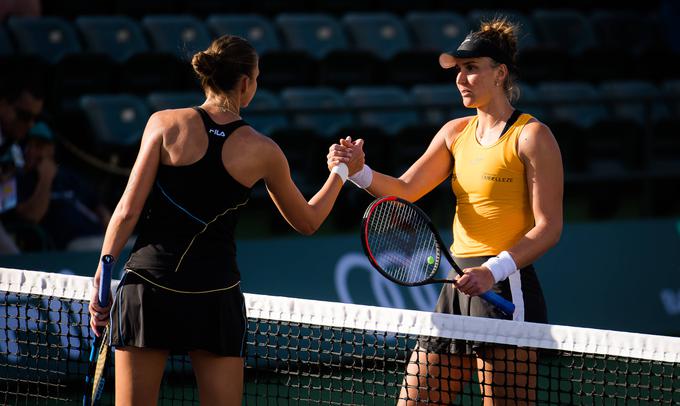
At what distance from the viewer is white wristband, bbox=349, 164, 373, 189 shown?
4188mm

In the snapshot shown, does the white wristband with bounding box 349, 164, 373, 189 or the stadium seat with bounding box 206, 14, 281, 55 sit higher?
the stadium seat with bounding box 206, 14, 281, 55

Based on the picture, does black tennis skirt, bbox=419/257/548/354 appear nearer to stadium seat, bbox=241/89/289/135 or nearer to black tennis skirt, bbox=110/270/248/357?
black tennis skirt, bbox=110/270/248/357

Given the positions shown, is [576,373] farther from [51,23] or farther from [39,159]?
[51,23]

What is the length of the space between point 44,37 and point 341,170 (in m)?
5.92

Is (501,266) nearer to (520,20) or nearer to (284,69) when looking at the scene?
(284,69)

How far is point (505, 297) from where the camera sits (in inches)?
151

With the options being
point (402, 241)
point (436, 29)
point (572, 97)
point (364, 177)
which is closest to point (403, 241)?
point (402, 241)

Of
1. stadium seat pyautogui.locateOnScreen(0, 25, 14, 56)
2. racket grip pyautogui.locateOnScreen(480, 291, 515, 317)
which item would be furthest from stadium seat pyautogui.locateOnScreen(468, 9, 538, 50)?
racket grip pyautogui.locateOnScreen(480, 291, 515, 317)

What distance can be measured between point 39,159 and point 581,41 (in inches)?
272

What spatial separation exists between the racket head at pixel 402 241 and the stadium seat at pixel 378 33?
671 cm

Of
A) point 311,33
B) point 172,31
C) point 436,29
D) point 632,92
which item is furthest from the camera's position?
point 436,29

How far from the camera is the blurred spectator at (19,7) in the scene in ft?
30.8

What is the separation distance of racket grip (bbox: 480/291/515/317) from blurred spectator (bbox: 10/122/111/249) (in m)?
3.93

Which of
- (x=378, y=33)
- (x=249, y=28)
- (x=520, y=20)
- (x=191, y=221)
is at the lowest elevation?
(x=191, y=221)
